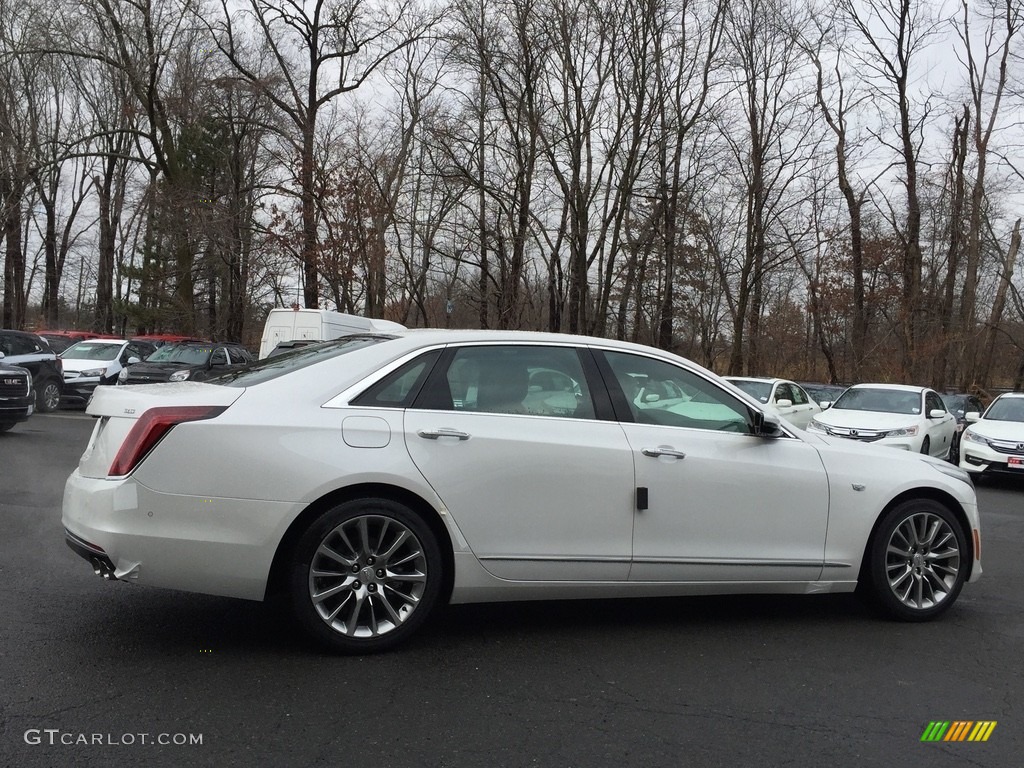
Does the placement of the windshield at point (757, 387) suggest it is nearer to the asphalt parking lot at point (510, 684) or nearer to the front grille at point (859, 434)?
the front grille at point (859, 434)

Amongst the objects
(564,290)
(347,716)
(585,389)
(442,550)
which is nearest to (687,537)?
(585,389)

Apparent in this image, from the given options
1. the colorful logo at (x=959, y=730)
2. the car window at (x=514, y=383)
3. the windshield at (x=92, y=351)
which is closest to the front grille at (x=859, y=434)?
the car window at (x=514, y=383)

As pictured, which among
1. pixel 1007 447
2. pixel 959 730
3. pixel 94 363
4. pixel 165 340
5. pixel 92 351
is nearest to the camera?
pixel 959 730

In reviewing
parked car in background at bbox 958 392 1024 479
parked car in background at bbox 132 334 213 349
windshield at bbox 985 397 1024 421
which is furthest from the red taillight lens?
parked car in background at bbox 132 334 213 349

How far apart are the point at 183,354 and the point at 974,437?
17.5 m

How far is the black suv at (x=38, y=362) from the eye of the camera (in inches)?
710

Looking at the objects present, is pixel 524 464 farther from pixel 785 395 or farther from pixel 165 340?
pixel 165 340

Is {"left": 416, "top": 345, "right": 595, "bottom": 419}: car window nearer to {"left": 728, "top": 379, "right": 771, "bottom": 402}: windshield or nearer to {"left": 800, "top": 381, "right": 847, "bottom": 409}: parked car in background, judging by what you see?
{"left": 728, "top": 379, "right": 771, "bottom": 402}: windshield

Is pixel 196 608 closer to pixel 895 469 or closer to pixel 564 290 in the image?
pixel 895 469

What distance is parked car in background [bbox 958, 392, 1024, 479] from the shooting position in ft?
43.6

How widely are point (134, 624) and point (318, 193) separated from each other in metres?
28.8

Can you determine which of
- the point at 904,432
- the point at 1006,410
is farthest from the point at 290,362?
the point at 1006,410

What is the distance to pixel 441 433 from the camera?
4469mm

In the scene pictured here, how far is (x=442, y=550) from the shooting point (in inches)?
177
